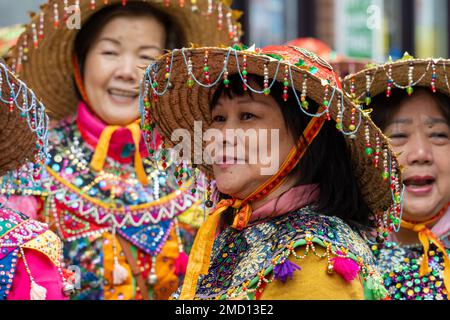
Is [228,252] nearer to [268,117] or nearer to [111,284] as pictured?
[268,117]

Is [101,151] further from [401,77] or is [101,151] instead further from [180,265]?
[401,77]

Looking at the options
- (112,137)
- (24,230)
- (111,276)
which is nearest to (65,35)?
(112,137)

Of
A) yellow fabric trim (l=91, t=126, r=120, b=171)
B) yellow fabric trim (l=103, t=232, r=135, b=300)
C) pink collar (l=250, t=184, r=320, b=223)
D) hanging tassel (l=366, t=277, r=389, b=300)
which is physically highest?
yellow fabric trim (l=91, t=126, r=120, b=171)

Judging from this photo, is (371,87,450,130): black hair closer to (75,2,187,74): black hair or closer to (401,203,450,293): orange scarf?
(401,203,450,293): orange scarf

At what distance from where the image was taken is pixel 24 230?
320 cm

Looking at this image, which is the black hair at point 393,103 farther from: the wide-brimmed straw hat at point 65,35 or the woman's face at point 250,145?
the wide-brimmed straw hat at point 65,35

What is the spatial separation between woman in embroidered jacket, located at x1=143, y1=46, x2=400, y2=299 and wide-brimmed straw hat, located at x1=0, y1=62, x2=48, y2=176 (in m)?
0.42

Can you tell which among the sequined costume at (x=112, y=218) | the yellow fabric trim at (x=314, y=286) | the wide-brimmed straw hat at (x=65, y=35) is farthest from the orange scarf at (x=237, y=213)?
the wide-brimmed straw hat at (x=65, y=35)

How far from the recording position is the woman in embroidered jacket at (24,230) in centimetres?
311

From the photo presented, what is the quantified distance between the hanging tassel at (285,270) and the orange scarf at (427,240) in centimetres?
97

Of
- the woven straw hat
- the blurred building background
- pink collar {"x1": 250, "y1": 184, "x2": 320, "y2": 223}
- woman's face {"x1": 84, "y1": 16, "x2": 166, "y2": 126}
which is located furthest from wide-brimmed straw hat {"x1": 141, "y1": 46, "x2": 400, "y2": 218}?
the blurred building background

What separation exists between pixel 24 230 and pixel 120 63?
1.41 meters

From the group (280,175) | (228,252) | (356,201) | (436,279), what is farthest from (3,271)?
(436,279)

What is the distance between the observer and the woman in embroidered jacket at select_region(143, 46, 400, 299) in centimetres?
268
